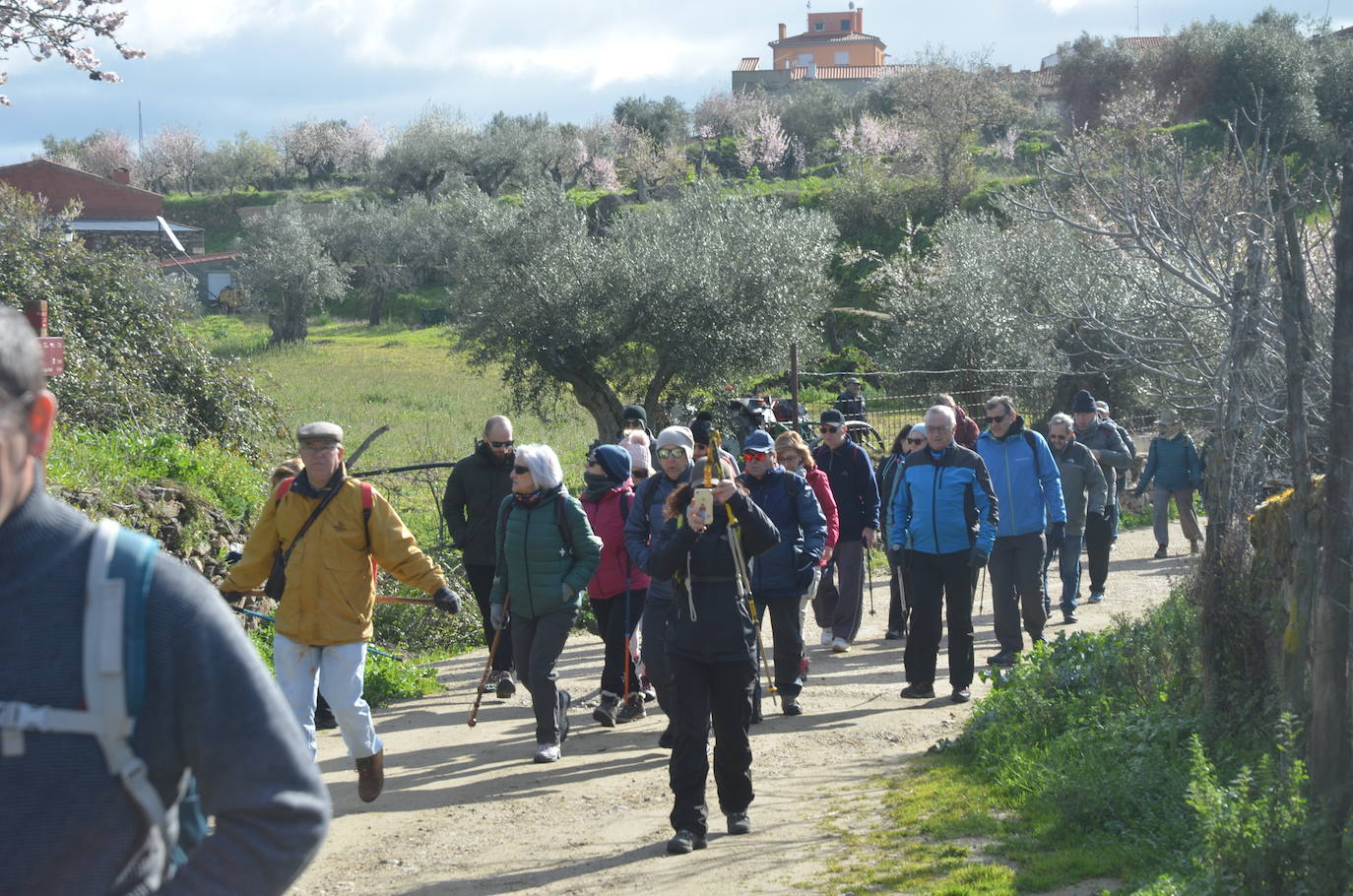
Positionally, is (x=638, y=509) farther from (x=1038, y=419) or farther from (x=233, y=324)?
(x=233, y=324)

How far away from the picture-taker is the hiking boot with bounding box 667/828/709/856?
625 centimetres

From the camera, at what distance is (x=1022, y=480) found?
34.4 ft

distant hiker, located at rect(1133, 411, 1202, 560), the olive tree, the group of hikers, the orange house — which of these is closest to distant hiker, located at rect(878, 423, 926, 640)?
the group of hikers

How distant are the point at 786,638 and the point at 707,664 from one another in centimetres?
253

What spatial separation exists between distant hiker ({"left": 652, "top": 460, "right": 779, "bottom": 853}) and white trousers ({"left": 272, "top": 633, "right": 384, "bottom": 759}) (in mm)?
1606

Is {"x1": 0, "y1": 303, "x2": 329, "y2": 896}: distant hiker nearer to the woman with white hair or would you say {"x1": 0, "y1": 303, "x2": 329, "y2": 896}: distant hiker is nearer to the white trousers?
the white trousers

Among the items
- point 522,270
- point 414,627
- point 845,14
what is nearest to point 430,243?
point 522,270

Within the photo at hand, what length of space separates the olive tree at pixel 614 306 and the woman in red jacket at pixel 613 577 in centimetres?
1413

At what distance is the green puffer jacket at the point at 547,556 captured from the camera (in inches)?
308

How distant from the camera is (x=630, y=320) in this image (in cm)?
2339

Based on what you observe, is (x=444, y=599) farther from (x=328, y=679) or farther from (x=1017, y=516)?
(x=1017, y=516)

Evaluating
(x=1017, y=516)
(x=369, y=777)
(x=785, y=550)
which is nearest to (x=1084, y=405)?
(x=1017, y=516)

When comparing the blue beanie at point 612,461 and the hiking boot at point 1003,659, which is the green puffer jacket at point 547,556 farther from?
the hiking boot at point 1003,659

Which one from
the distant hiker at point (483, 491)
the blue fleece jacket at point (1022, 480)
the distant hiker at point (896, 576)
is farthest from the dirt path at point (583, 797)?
the blue fleece jacket at point (1022, 480)
